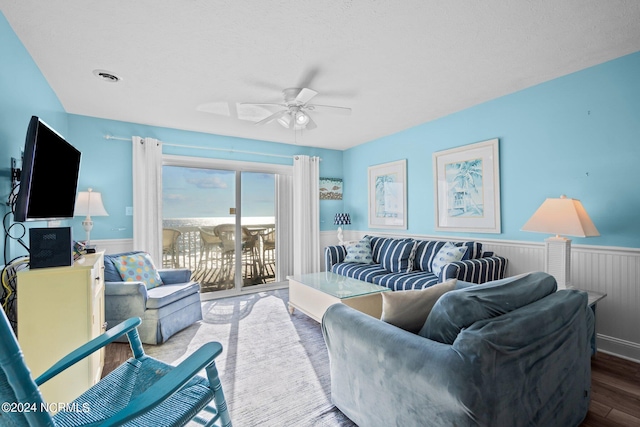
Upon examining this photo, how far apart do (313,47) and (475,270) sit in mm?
2482

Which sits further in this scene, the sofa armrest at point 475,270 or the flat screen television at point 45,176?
the sofa armrest at point 475,270

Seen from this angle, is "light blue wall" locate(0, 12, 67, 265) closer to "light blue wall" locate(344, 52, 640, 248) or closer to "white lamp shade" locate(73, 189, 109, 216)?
"white lamp shade" locate(73, 189, 109, 216)

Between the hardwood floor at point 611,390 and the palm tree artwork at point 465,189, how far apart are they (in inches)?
64.9

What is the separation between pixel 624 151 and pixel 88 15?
159 inches

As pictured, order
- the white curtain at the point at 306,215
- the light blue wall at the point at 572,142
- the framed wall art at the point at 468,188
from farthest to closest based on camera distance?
the white curtain at the point at 306,215 → the framed wall art at the point at 468,188 → the light blue wall at the point at 572,142

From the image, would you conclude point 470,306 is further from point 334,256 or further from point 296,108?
point 334,256

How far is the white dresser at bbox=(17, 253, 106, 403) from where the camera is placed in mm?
1536

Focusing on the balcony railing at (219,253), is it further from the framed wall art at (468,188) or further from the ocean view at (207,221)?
the framed wall art at (468,188)

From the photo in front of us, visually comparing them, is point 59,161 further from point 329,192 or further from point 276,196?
point 329,192

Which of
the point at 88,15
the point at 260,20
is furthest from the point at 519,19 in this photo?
the point at 88,15

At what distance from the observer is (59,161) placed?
1941 millimetres

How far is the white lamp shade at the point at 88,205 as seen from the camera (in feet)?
9.82

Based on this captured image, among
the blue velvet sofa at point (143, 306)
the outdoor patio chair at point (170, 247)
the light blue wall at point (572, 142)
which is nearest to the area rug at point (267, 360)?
the blue velvet sofa at point (143, 306)

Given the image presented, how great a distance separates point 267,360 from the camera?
243 centimetres
